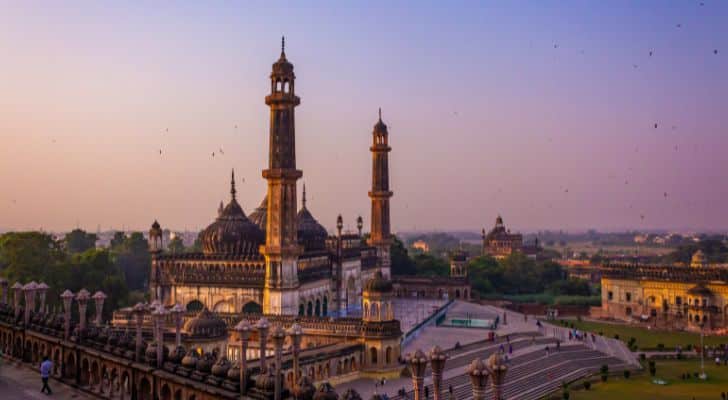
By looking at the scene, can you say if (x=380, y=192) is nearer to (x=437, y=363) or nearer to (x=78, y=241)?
(x=78, y=241)

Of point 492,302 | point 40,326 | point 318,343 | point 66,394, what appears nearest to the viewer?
point 66,394

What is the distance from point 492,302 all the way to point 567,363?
79.7 feet

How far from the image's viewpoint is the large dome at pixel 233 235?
143 feet

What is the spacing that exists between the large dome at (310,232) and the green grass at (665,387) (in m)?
21.5

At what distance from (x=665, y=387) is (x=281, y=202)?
20155 mm

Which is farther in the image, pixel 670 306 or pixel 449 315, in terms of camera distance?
pixel 670 306

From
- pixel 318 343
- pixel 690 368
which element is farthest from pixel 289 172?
pixel 690 368

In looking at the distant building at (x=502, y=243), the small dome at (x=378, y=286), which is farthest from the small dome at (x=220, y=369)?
the distant building at (x=502, y=243)

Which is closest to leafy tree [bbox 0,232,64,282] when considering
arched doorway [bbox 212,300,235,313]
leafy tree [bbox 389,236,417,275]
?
arched doorway [bbox 212,300,235,313]

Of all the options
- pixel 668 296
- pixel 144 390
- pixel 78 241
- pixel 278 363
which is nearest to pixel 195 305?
pixel 144 390

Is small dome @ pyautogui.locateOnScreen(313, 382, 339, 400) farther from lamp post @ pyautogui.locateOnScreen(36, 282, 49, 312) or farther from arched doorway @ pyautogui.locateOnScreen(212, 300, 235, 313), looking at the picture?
arched doorway @ pyautogui.locateOnScreen(212, 300, 235, 313)

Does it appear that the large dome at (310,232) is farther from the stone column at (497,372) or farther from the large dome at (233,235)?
the stone column at (497,372)

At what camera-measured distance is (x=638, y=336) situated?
48594mm

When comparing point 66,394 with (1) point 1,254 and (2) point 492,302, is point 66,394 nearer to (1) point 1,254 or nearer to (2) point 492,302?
(1) point 1,254
